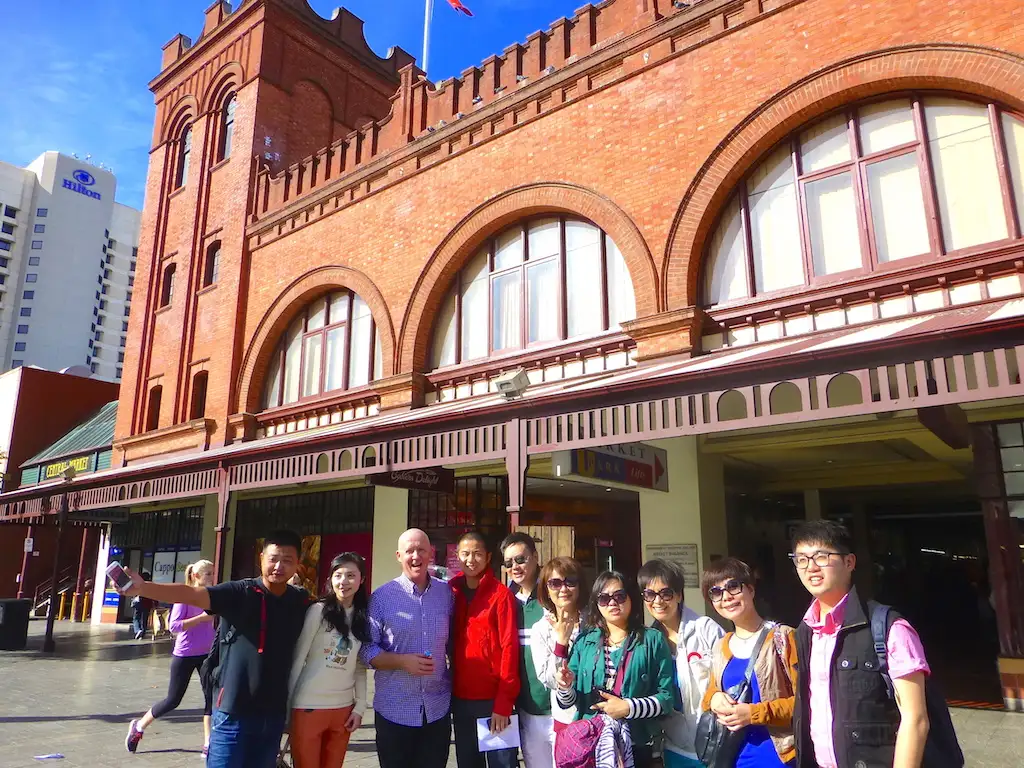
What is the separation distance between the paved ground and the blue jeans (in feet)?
8.90

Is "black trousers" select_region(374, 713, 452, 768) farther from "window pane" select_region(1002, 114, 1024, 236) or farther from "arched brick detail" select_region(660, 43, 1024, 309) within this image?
"window pane" select_region(1002, 114, 1024, 236)

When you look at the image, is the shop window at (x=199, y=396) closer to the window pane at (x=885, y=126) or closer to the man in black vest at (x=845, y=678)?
the window pane at (x=885, y=126)

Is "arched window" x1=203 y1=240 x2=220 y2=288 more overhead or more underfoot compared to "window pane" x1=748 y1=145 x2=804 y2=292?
more overhead

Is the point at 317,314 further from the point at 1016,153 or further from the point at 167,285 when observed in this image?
the point at 1016,153

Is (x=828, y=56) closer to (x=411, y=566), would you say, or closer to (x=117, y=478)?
(x=411, y=566)

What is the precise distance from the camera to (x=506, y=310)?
1225cm

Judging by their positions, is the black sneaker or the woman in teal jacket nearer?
the woman in teal jacket

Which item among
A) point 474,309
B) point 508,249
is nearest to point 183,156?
point 474,309

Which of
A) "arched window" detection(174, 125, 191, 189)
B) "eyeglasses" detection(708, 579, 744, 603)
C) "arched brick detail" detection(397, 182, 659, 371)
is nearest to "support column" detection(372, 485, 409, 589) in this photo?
"arched brick detail" detection(397, 182, 659, 371)

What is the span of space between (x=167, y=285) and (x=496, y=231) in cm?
1142

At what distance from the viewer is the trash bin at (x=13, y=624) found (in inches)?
568

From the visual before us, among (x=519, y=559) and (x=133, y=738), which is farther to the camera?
(x=133, y=738)

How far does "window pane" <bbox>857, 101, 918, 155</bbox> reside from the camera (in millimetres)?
8939

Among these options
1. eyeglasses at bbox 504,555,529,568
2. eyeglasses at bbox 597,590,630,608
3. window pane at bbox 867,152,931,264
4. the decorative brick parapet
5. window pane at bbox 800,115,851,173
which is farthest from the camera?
the decorative brick parapet
